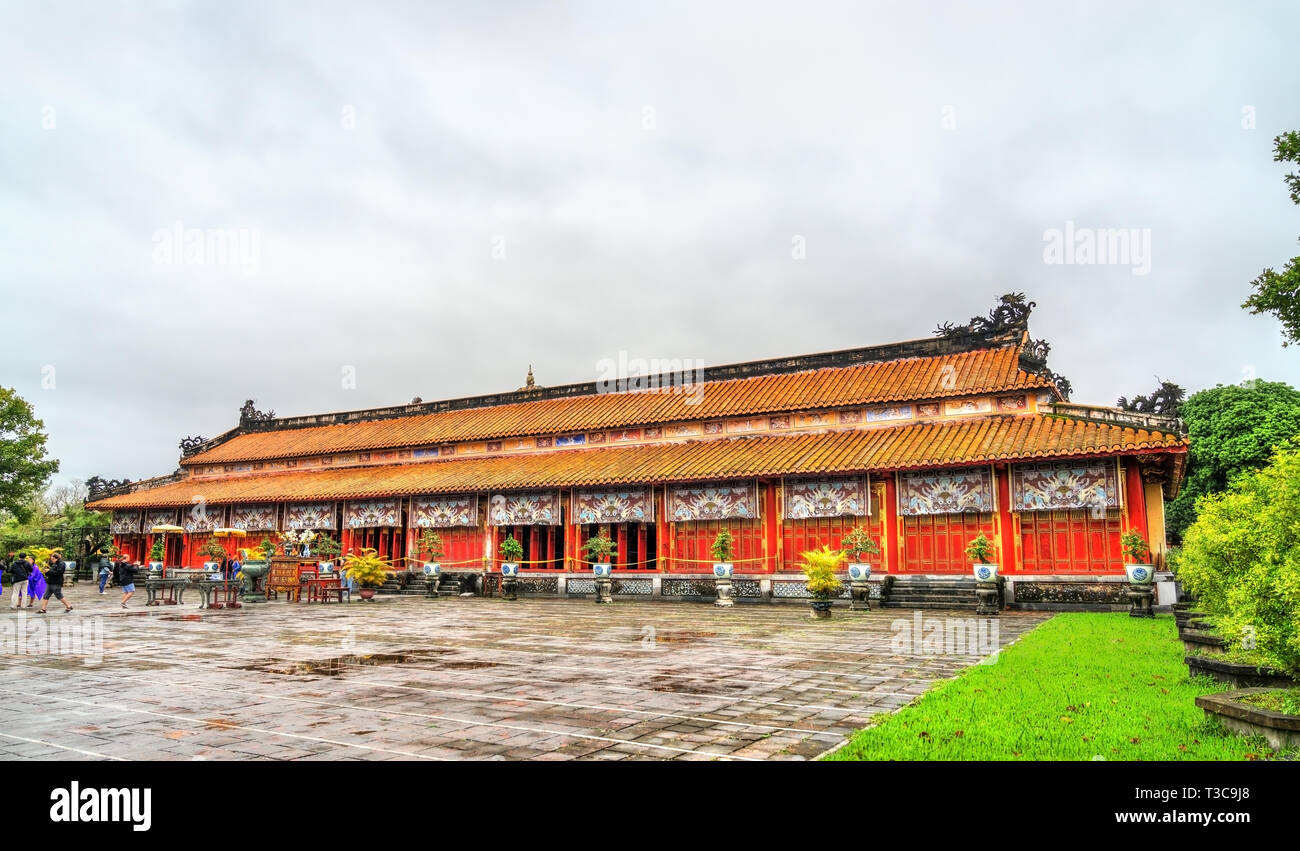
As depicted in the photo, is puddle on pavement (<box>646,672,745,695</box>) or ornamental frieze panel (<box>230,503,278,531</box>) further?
ornamental frieze panel (<box>230,503,278,531</box>)

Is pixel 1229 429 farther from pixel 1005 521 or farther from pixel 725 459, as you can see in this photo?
pixel 725 459

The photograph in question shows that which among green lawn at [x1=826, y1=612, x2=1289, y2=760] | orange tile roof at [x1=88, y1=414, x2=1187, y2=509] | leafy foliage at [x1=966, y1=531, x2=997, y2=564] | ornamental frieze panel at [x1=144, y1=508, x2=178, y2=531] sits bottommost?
green lawn at [x1=826, y1=612, x2=1289, y2=760]

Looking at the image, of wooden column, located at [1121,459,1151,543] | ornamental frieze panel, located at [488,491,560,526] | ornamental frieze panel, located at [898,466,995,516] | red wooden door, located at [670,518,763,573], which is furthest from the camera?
ornamental frieze panel, located at [488,491,560,526]

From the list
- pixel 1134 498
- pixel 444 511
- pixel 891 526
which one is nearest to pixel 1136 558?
pixel 1134 498

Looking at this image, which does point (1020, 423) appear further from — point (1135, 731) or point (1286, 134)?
point (1135, 731)

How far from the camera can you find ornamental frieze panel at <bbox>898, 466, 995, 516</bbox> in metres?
19.5

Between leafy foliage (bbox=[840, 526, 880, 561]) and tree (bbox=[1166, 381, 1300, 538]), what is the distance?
23998mm

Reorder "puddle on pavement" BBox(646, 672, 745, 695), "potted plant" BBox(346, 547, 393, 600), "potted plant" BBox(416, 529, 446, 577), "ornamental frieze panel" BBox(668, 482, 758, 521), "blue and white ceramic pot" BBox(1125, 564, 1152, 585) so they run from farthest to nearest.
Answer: "potted plant" BBox(416, 529, 446, 577) < "potted plant" BBox(346, 547, 393, 600) < "ornamental frieze panel" BBox(668, 482, 758, 521) < "blue and white ceramic pot" BBox(1125, 564, 1152, 585) < "puddle on pavement" BBox(646, 672, 745, 695)

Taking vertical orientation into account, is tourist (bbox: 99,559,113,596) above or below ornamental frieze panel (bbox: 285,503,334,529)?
below

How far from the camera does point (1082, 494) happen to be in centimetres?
1831

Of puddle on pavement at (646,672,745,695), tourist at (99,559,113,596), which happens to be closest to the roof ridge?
tourist at (99,559,113,596)

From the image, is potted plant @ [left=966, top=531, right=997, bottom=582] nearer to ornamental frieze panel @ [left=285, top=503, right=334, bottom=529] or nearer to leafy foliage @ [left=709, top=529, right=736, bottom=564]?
leafy foliage @ [left=709, top=529, right=736, bottom=564]
